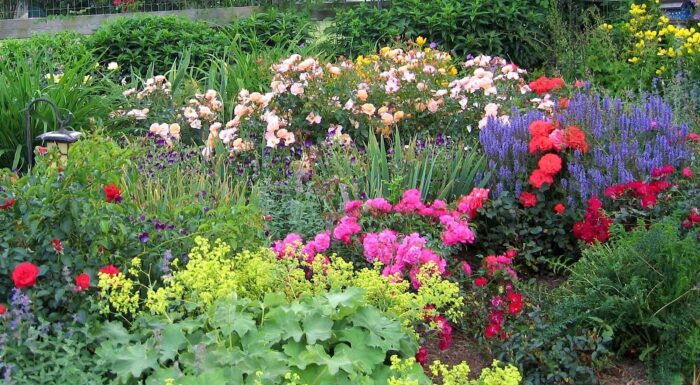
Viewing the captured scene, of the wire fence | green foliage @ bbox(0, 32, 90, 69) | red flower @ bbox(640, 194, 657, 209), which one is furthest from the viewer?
the wire fence

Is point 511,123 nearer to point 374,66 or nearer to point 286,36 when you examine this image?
point 374,66

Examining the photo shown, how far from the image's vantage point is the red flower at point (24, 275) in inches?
122

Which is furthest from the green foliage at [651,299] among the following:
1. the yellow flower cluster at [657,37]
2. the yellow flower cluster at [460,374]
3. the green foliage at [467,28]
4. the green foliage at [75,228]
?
the green foliage at [467,28]

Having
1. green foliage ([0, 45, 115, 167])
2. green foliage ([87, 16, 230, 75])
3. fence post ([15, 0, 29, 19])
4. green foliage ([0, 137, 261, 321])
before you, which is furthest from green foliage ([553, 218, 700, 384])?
fence post ([15, 0, 29, 19])

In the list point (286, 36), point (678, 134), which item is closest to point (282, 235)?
point (678, 134)

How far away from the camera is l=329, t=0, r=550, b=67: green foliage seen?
917 centimetres

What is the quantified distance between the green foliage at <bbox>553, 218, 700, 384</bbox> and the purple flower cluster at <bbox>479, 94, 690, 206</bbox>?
3.01 feet

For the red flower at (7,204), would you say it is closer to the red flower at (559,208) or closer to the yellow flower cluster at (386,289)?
the yellow flower cluster at (386,289)

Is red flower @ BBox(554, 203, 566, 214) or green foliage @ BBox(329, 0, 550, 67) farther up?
green foliage @ BBox(329, 0, 550, 67)

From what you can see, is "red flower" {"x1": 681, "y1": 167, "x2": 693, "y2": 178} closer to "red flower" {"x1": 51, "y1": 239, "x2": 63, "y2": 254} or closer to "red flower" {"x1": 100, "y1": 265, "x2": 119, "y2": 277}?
"red flower" {"x1": 100, "y1": 265, "x2": 119, "y2": 277}

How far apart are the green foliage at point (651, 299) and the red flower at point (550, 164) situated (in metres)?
0.87

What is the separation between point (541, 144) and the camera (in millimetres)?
4816

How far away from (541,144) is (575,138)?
183 millimetres

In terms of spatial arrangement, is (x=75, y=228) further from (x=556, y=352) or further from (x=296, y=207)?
(x=556, y=352)
